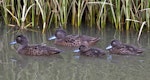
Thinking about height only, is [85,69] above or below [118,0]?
below

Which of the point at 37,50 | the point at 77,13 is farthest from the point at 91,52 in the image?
the point at 77,13

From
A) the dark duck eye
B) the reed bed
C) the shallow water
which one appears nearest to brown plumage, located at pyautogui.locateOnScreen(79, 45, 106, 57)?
the shallow water

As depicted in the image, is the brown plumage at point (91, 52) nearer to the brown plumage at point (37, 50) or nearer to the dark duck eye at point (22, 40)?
the brown plumage at point (37, 50)

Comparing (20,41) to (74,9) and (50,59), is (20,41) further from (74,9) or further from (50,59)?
(74,9)

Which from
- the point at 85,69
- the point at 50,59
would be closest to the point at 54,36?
the point at 50,59

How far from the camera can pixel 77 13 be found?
23.3 feet

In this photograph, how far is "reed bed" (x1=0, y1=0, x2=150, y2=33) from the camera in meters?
6.61

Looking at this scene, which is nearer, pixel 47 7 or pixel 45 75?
pixel 45 75

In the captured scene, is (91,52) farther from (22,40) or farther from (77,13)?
(77,13)

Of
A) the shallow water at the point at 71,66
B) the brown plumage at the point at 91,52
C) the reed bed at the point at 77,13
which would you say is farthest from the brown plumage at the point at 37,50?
the reed bed at the point at 77,13

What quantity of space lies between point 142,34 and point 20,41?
1842 mm

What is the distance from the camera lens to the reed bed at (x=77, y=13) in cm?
661

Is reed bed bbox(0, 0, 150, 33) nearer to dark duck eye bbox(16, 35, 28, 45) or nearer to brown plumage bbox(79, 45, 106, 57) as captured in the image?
dark duck eye bbox(16, 35, 28, 45)

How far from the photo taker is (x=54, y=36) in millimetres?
6496
